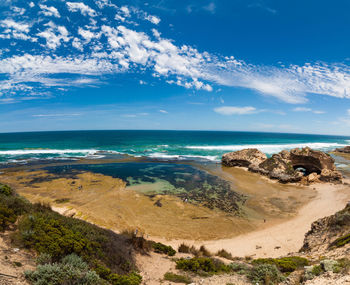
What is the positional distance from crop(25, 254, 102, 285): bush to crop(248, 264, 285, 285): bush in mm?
5091

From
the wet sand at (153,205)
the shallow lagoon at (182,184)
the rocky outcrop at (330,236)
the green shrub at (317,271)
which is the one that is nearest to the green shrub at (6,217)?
the wet sand at (153,205)

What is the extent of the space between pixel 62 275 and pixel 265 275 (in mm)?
6283

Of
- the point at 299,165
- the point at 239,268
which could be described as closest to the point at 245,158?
the point at 299,165

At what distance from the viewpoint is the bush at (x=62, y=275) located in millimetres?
4262

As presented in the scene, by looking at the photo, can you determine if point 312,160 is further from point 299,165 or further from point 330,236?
point 330,236

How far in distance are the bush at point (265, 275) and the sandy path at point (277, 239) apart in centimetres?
359

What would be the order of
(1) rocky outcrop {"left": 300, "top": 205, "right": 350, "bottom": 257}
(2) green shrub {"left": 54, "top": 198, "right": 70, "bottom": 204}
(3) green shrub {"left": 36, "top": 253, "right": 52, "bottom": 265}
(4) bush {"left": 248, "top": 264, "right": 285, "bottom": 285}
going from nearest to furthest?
(3) green shrub {"left": 36, "top": 253, "right": 52, "bottom": 265}
(4) bush {"left": 248, "top": 264, "right": 285, "bottom": 285}
(1) rocky outcrop {"left": 300, "top": 205, "right": 350, "bottom": 257}
(2) green shrub {"left": 54, "top": 198, "right": 70, "bottom": 204}

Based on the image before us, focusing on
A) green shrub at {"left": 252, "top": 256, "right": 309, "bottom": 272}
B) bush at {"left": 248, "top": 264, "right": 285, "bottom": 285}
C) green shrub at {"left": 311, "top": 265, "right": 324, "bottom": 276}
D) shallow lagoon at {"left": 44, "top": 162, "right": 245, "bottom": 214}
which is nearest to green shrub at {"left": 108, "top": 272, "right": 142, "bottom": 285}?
bush at {"left": 248, "top": 264, "right": 285, "bottom": 285}

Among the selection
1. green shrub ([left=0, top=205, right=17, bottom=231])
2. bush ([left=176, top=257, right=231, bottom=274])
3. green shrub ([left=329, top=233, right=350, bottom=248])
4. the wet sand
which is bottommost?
the wet sand

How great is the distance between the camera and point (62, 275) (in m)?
4.59

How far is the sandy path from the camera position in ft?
33.0

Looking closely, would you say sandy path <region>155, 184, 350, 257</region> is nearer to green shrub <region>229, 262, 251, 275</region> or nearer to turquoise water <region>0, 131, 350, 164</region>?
green shrub <region>229, 262, 251, 275</region>

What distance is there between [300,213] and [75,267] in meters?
17.0

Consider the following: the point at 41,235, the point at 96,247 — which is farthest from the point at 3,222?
the point at 96,247
